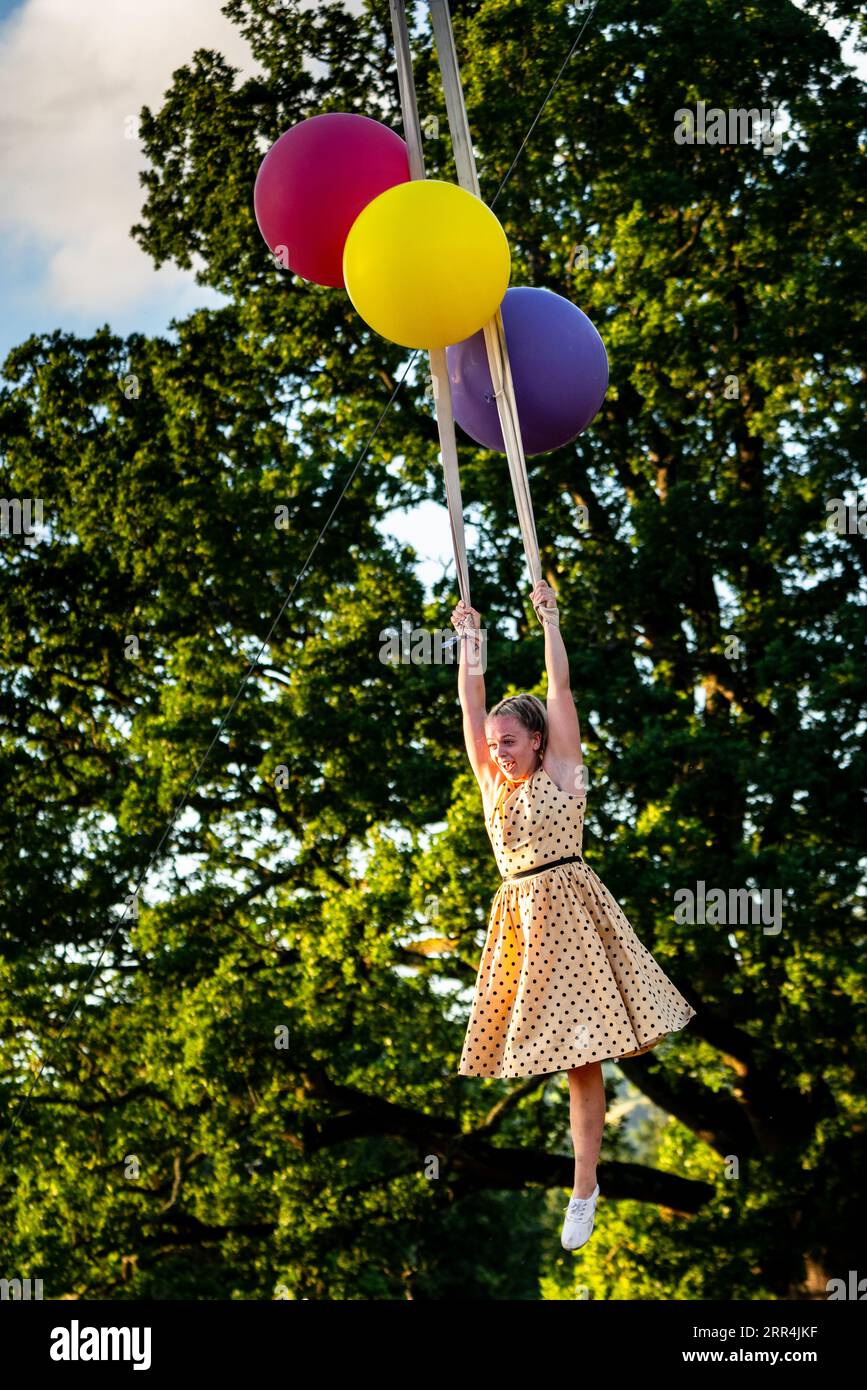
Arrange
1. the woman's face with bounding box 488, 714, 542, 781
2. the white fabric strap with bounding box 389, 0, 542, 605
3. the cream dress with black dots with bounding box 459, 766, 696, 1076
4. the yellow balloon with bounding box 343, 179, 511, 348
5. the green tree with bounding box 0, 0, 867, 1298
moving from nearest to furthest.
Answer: the cream dress with black dots with bounding box 459, 766, 696, 1076 → the yellow balloon with bounding box 343, 179, 511, 348 → the woman's face with bounding box 488, 714, 542, 781 → the white fabric strap with bounding box 389, 0, 542, 605 → the green tree with bounding box 0, 0, 867, 1298

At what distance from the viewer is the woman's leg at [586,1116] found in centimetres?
373

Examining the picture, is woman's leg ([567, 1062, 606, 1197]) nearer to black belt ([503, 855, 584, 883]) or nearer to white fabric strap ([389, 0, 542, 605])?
black belt ([503, 855, 584, 883])

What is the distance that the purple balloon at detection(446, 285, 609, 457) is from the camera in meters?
4.21

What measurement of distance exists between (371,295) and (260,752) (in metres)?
7.94

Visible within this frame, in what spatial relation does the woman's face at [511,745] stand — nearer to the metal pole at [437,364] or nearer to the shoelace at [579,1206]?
the metal pole at [437,364]

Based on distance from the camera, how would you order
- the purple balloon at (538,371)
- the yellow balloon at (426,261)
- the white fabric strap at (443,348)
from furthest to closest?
1. the purple balloon at (538,371)
2. the white fabric strap at (443,348)
3. the yellow balloon at (426,261)

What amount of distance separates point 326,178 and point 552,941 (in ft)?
7.47

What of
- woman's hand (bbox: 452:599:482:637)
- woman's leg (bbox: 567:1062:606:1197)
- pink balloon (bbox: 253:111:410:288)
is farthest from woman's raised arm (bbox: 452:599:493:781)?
pink balloon (bbox: 253:111:410:288)

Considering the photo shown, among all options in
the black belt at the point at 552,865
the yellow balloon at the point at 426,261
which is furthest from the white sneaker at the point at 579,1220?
the yellow balloon at the point at 426,261

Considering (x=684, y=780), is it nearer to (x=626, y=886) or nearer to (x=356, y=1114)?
(x=626, y=886)

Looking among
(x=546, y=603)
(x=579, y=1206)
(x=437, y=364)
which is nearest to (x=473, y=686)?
(x=546, y=603)

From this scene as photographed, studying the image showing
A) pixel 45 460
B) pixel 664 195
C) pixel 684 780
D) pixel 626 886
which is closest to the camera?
pixel 626 886
